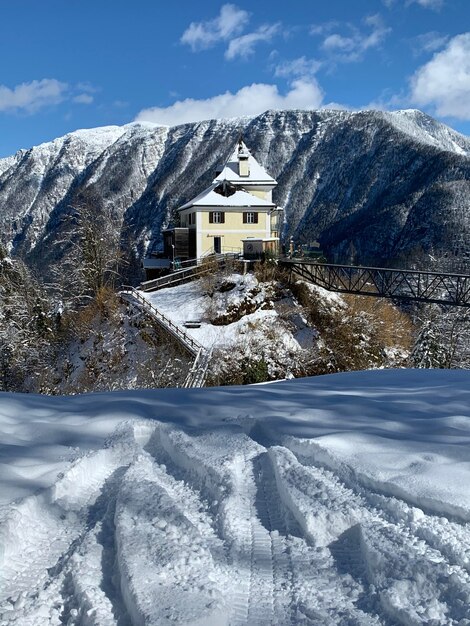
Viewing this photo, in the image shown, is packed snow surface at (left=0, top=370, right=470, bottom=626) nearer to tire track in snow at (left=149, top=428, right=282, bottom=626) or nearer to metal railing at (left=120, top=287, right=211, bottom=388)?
tire track in snow at (left=149, top=428, right=282, bottom=626)

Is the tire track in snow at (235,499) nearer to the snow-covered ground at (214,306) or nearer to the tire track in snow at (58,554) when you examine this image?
the tire track in snow at (58,554)

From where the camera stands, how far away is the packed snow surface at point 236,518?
7.86 feet

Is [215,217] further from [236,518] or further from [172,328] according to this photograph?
[236,518]

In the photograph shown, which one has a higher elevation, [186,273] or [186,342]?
[186,273]

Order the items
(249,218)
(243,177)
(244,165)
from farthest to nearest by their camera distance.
→ (244,165), (243,177), (249,218)

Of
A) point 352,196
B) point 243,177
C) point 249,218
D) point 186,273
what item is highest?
point 352,196

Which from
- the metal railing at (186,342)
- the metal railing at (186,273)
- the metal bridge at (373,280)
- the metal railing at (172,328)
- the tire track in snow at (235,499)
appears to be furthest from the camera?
the metal railing at (186,273)

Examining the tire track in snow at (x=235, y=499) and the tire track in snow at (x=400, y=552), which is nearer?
the tire track in snow at (x=400, y=552)

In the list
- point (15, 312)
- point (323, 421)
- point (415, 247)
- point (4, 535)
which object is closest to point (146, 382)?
point (15, 312)

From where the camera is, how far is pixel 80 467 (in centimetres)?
396

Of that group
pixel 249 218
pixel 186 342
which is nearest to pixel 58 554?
pixel 186 342

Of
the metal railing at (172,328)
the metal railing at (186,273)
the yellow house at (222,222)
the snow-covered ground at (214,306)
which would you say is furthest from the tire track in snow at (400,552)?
the yellow house at (222,222)

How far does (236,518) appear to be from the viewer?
10.8 feet

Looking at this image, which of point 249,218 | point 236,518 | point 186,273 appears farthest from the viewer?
point 249,218
